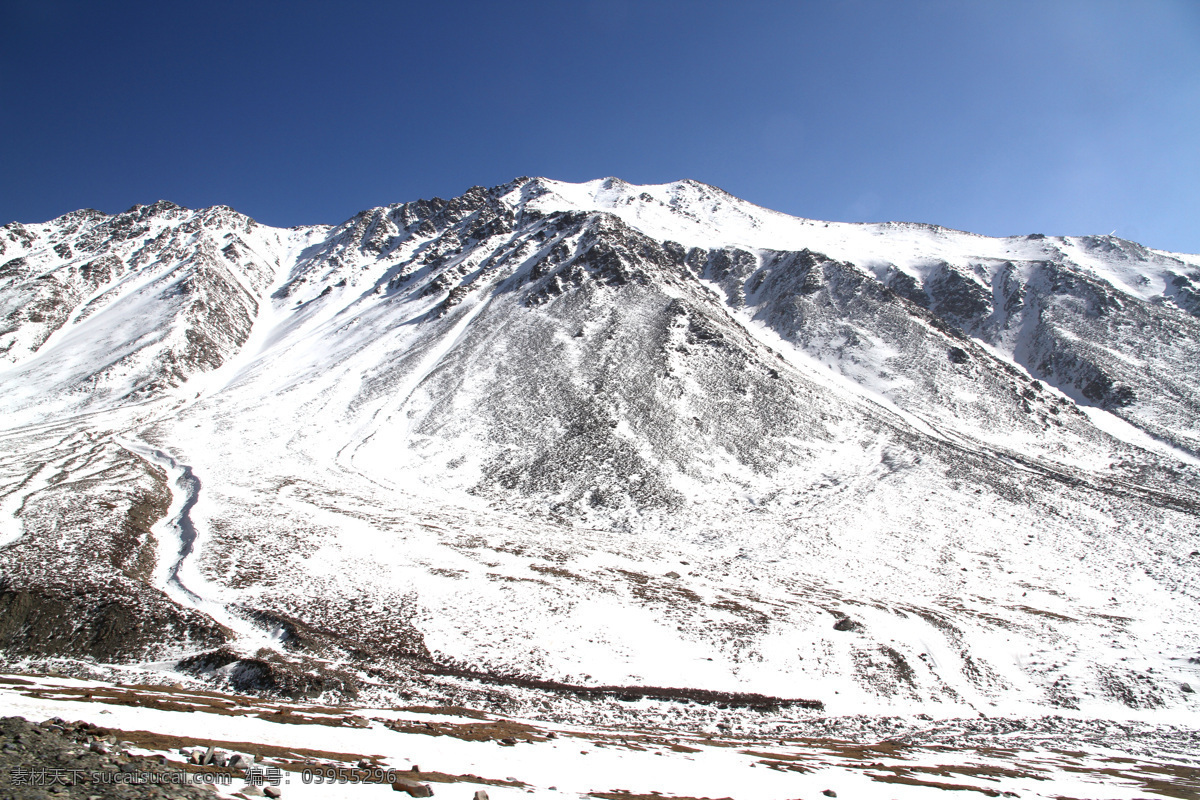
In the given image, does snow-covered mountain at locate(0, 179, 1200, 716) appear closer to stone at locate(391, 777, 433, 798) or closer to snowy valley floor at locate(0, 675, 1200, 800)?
snowy valley floor at locate(0, 675, 1200, 800)

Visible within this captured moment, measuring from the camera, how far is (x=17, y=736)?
306 inches

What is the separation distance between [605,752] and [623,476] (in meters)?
32.4

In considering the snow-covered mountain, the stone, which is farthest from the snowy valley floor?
the snow-covered mountain

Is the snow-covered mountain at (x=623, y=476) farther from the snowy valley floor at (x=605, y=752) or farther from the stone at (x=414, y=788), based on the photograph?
the stone at (x=414, y=788)

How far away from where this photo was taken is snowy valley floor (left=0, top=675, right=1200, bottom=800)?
31.6 feet

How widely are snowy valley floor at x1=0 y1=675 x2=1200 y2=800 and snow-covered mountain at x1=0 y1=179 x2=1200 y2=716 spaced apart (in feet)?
7.31

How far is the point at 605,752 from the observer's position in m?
12.3

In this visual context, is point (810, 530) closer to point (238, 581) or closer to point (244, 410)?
point (238, 581)

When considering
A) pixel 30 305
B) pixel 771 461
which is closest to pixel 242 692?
pixel 771 461

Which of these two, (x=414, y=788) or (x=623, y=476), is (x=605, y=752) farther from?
(x=623, y=476)

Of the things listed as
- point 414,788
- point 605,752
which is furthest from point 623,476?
point 414,788

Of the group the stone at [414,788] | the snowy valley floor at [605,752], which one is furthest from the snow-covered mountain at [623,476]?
the stone at [414,788]

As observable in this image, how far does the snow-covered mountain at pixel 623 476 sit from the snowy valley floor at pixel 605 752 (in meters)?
2.23

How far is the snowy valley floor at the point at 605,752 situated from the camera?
9.62 metres
